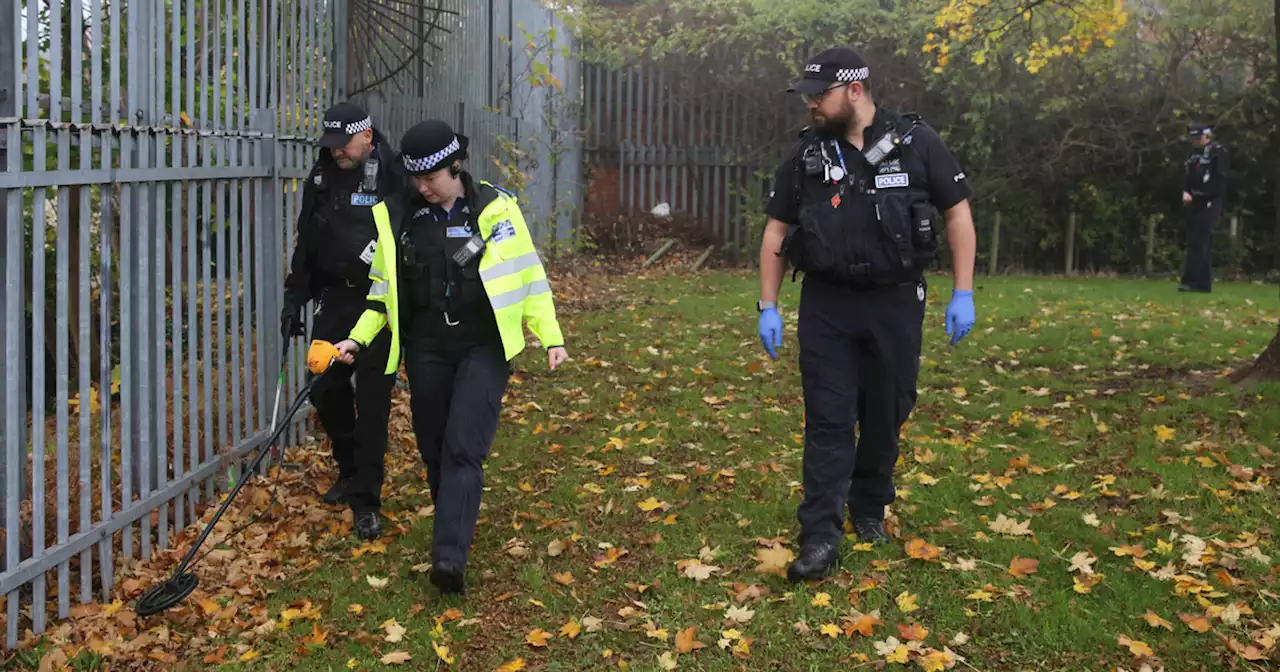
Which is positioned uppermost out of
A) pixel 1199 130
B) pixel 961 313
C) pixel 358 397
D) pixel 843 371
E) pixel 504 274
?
pixel 1199 130

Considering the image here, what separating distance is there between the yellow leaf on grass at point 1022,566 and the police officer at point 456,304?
2.01 m

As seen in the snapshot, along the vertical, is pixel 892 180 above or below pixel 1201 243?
above

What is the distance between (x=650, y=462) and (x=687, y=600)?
6.58ft

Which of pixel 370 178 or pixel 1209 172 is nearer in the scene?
pixel 370 178

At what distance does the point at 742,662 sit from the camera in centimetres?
425

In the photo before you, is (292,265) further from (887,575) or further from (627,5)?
(627,5)

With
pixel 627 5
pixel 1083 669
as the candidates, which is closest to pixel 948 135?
pixel 627 5

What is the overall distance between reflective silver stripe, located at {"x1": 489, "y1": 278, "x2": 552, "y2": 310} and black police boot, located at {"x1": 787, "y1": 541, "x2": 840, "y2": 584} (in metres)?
1.47

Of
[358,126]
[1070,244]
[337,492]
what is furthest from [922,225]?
[1070,244]

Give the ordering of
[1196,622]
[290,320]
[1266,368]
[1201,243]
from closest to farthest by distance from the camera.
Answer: [1196,622] → [290,320] → [1266,368] → [1201,243]

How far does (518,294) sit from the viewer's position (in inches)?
191

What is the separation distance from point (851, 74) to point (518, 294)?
158 cm

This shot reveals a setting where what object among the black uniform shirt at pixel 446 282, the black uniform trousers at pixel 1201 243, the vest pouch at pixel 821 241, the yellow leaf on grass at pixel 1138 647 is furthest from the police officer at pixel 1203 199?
the black uniform shirt at pixel 446 282

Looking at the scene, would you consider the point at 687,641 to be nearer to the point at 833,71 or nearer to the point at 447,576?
the point at 447,576
